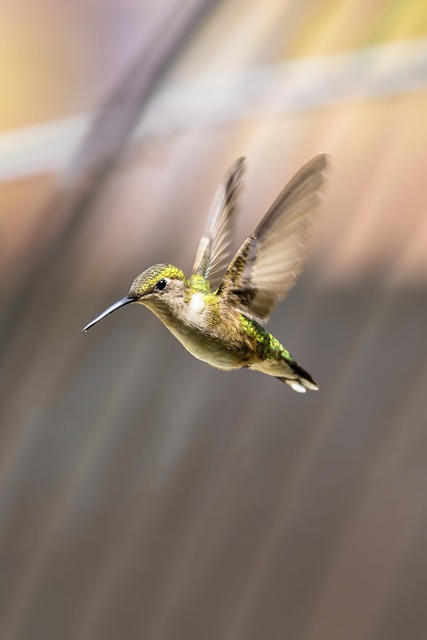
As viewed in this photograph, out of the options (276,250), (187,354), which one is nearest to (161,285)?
(276,250)

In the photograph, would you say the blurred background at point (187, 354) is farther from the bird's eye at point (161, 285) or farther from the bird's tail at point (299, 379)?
the bird's eye at point (161, 285)

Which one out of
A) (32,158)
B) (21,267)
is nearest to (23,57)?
(32,158)

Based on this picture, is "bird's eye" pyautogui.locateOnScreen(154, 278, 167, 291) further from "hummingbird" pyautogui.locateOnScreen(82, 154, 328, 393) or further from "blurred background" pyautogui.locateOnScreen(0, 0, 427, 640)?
"blurred background" pyautogui.locateOnScreen(0, 0, 427, 640)

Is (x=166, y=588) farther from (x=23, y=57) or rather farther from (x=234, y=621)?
(x=23, y=57)

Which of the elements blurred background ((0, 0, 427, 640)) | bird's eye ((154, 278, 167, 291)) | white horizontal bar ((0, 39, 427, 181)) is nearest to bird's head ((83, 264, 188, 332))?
bird's eye ((154, 278, 167, 291))

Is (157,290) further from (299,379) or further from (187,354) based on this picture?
(187,354)

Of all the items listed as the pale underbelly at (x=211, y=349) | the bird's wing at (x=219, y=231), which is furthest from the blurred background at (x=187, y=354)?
the pale underbelly at (x=211, y=349)
